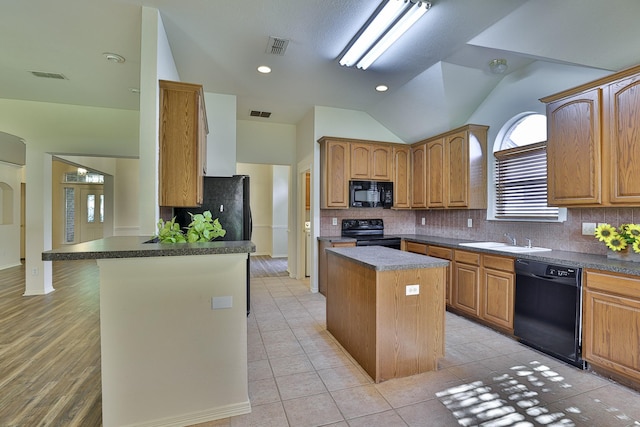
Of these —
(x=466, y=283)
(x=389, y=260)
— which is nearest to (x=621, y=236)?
(x=466, y=283)

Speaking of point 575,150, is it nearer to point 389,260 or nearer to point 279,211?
point 389,260

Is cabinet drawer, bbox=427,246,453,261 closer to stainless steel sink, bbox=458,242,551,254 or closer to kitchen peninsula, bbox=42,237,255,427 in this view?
stainless steel sink, bbox=458,242,551,254

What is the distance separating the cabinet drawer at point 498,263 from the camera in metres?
2.92

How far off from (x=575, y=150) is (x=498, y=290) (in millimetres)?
1479

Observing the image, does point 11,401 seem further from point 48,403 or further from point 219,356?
point 219,356

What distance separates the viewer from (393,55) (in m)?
3.21

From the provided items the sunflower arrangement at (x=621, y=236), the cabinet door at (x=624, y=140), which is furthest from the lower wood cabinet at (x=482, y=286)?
the cabinet door at (x=624, y=140)

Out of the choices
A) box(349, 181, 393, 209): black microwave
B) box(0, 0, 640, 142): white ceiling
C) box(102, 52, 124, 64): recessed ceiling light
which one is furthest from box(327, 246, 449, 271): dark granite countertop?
box(102, 52, 124, 64): recessed ceiling light

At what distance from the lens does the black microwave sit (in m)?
4.67

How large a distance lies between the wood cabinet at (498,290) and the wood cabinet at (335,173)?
7.04 ft

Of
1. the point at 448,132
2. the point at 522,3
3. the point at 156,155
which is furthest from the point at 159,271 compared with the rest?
the point at 448,132

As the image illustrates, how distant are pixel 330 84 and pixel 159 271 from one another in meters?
3.23

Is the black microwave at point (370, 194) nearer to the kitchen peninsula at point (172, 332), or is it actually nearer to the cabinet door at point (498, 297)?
the cabinet door at point (498, 297)

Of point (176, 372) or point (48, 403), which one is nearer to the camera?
point (176, 372)
